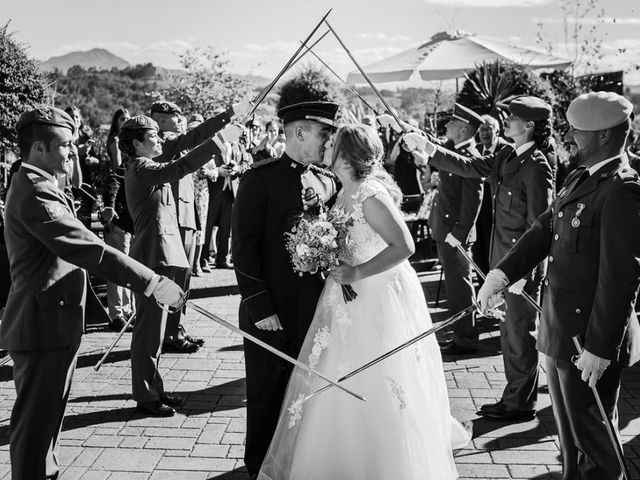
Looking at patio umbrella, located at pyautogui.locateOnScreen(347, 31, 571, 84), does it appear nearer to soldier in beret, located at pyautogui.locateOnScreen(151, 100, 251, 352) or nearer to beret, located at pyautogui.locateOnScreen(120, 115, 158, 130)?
soldier in beret, located at pyautogui.locateOnScreen(151, 100, 251, 352)

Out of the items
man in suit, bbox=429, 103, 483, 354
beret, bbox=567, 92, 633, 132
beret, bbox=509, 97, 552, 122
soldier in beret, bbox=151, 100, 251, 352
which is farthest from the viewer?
man in suit, bbox=429, 103, 483, 354

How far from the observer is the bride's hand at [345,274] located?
3932mm

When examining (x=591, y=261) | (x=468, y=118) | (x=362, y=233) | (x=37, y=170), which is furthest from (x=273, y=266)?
(x=468, y=118)

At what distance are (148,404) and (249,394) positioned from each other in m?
1.47

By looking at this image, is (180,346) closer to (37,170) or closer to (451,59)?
(37,170)

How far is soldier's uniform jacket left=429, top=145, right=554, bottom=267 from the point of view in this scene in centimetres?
514

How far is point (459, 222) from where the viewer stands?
710 cm

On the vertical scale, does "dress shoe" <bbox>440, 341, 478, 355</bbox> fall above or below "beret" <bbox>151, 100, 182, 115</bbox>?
below

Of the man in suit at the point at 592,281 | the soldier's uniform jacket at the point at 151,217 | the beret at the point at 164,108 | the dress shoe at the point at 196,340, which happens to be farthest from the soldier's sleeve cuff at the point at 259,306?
the beret at the point at 164,108

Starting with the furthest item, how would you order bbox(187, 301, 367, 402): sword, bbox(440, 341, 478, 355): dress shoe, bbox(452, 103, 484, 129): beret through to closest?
bbox(452, 103, 484, 129): beret
bbox(440, 341, 478, 355): dress shoe
bbox(187, 301, 367, 402): sword

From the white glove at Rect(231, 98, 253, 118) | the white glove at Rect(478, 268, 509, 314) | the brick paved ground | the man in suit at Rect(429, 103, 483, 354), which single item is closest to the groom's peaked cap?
the white glove at Rect(478, 268, 509, 314)

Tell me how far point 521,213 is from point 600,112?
2.08m

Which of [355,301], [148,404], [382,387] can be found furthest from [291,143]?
[148,404]

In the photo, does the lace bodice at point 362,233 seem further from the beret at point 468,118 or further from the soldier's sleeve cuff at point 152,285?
the beret at point 468,118
